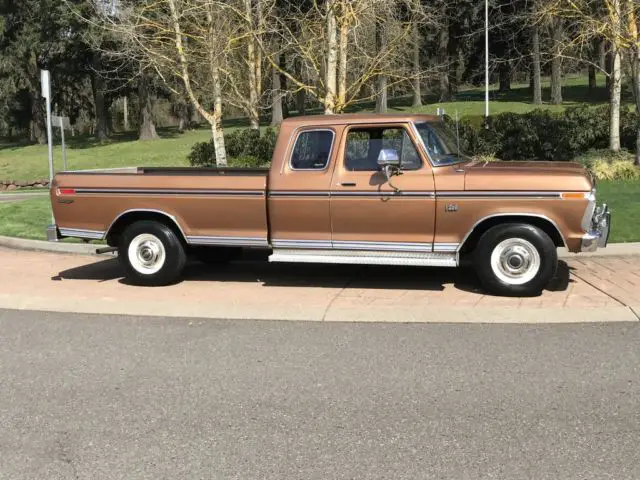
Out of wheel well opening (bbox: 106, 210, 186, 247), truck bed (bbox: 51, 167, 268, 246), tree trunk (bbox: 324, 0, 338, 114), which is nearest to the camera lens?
truck bed (bbox: 51, 167, 268, 246)

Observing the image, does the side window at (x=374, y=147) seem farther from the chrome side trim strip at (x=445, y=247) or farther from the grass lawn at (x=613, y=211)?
the grass lawn at (x=613, y=211)

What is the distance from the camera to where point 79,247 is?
10.9m

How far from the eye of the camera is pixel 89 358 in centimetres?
559

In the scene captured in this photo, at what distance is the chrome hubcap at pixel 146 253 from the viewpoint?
26.8 feet

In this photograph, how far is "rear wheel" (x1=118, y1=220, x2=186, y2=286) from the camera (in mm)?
8094

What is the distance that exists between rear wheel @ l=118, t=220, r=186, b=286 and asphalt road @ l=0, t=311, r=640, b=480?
171 centimetres

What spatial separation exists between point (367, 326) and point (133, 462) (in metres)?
3.04

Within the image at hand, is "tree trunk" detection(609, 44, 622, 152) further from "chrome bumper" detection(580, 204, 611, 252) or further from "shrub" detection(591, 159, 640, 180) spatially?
"chrome bumper" detection(580, 204, 611, 252)

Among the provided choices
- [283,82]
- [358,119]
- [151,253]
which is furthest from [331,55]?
[283,82]

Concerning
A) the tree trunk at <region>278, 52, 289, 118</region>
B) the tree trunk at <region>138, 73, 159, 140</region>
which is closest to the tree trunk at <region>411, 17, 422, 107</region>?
the tree trunk at <region>278, 52, 289, 118</region>

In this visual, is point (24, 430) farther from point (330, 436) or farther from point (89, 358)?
point (330, 436)

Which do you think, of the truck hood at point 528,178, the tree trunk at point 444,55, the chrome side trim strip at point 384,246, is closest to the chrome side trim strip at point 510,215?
the truck hood at point 528,178

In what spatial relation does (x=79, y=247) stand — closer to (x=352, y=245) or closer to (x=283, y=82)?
(x=352, y=245)

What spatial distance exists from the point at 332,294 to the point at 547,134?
48.4 feet
